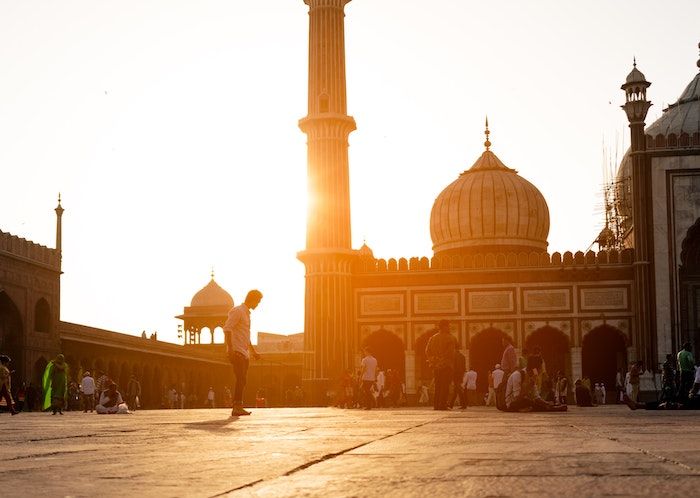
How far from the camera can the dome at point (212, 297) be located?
1953 inches

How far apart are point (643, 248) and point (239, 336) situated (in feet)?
61.6

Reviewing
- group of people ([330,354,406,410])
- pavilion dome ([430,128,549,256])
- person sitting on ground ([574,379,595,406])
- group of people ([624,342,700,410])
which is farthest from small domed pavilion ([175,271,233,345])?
group of people ([624,342,700,410])

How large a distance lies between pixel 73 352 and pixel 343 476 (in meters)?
27.4

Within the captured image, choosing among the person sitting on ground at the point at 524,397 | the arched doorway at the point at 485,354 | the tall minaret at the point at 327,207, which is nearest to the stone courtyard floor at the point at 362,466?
the person sitting on ground at the point at 524,397

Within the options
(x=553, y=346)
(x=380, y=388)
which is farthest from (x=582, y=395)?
(x=553, y=346)

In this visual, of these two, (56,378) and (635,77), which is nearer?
(56,378)

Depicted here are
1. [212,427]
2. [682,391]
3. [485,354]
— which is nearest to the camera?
[212,427]

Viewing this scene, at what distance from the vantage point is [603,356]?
27266 millimetres

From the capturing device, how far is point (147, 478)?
262cm

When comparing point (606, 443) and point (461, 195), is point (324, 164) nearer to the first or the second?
point (461, 195)

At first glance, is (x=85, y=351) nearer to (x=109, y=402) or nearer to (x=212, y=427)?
(x=109, y=402)

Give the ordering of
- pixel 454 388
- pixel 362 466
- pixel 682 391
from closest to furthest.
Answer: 1. pixel 362 466
2. pixel 682 391
3. pixel 454 388

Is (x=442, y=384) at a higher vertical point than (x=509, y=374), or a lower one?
lower

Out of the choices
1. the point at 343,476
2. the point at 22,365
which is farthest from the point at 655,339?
the point at 343,476
